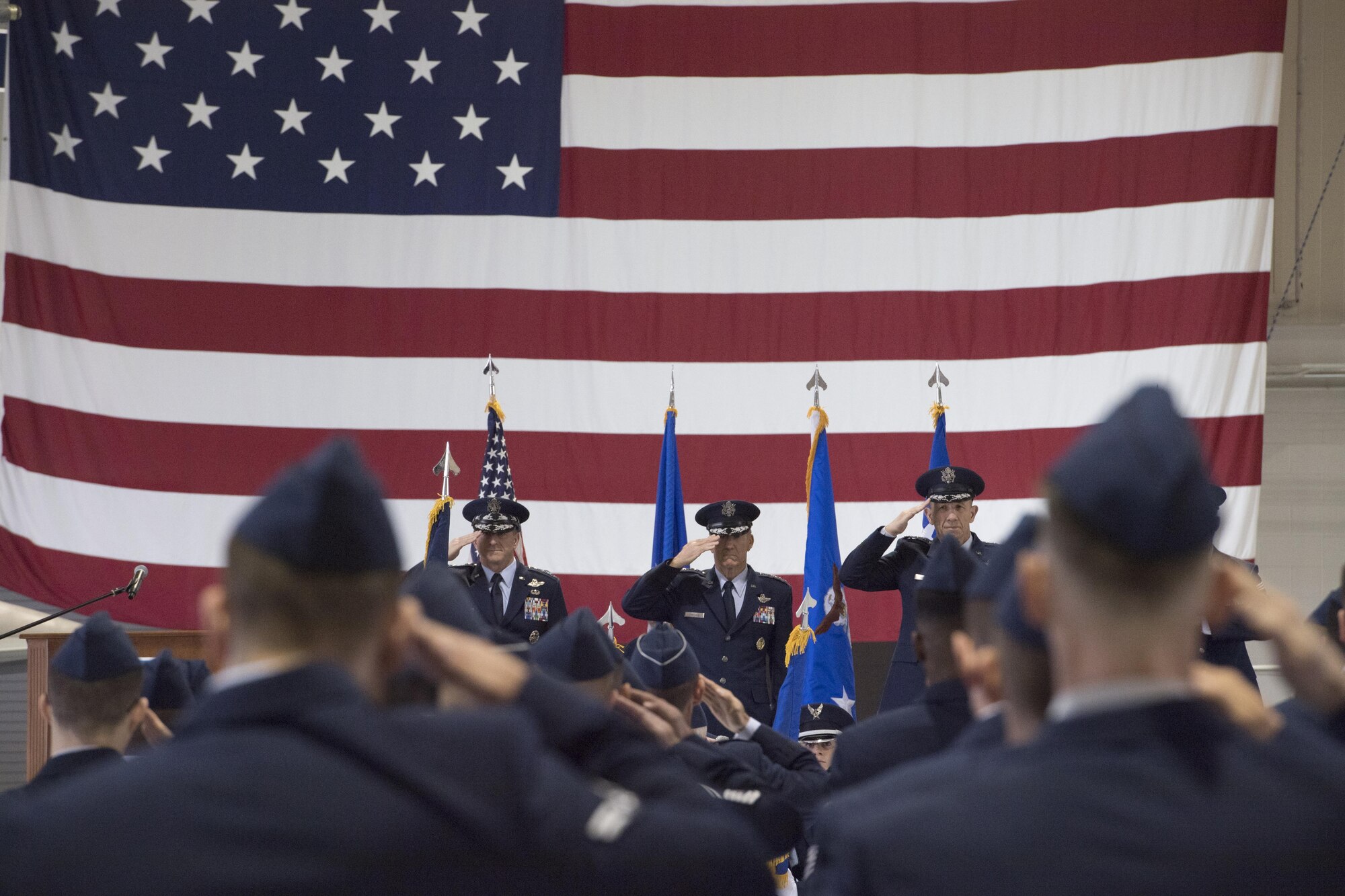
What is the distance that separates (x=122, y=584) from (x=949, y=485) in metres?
4.29

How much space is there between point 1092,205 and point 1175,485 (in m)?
6.75

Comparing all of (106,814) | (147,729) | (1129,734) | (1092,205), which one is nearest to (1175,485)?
(1129,734)

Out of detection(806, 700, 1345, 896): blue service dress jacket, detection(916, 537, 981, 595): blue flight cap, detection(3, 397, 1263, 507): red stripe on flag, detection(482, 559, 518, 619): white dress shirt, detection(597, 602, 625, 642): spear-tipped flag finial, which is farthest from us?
detection(3, 397, 1263, 507): red stripe on flag

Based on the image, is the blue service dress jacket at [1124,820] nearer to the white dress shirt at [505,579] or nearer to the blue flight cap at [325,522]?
the blue flight cap at [325,522]

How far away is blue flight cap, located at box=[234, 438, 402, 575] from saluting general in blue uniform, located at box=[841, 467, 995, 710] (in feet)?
13.2

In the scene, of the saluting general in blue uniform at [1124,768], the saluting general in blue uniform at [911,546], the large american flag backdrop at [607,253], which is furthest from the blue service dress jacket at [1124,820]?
the large american flag backdrop at [607,253]

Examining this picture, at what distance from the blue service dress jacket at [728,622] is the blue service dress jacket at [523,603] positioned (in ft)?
1.04

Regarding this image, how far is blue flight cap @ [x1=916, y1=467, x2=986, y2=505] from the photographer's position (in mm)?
5109

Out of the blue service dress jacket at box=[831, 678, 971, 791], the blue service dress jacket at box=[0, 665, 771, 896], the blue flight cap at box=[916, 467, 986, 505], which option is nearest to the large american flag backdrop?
the blue flight cap at box=[916, 467, 986, 505]

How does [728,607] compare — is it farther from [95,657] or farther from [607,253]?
[95,657]

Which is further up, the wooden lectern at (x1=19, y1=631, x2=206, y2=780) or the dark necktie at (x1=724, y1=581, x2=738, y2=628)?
the dark necktie at (x1=724, y1=581, x2=738, y2=628)

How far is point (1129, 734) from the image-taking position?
92 cm

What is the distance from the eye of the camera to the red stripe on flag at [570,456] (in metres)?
6.93

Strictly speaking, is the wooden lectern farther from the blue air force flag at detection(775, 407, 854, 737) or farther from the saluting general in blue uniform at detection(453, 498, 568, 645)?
the blue air force flag at detection(775, 407, 854, 737)
